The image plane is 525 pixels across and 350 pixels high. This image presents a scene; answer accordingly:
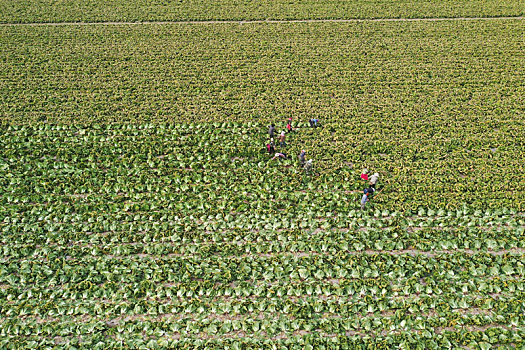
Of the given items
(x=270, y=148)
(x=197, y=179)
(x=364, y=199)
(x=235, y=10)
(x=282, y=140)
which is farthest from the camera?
(x=235, y=10)

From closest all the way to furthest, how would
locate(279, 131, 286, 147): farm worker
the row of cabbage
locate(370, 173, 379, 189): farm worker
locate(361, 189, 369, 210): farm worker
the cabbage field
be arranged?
the row of cabbage
the cabbage field
locate(361, 189, 369, 210): farm worker
locate(370, 173, 379, 189): farm worker
locate(279, 131, 286, 147): farm worker

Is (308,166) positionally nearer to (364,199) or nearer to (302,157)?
(302,157)

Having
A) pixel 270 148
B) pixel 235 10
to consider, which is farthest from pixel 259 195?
pixel 235 10

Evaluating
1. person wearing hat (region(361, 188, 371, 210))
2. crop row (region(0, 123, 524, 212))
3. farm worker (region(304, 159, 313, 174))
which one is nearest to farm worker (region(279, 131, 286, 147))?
crop row (region(0, 123, 524, 212))

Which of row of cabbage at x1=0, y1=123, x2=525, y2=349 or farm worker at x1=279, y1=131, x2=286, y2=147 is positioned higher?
farm worker at x1=279, y1=131, x2=286, y2=147

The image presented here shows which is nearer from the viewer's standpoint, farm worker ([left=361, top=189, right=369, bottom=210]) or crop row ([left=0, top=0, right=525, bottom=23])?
farm worker ([left=361, top=189, right=369, bottom=210])

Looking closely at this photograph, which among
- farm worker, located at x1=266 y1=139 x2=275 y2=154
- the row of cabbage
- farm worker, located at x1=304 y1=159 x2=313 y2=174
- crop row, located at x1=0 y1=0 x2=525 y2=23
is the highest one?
crop row, located at x1=0 y1=0 x2=525 y2=23

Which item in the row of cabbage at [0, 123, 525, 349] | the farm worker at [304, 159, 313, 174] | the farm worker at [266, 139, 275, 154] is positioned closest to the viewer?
the row of cabbage at [0, 123, 525, 349]

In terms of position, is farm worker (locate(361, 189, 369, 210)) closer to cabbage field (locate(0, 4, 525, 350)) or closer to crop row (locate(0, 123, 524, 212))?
cabbage field (locate(0, 4, 525, 350))

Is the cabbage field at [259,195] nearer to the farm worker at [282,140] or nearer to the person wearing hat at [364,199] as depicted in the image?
the person wearing hat at [364,199]

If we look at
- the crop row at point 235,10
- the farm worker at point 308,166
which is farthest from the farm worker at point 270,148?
the crop row at point 235,10
